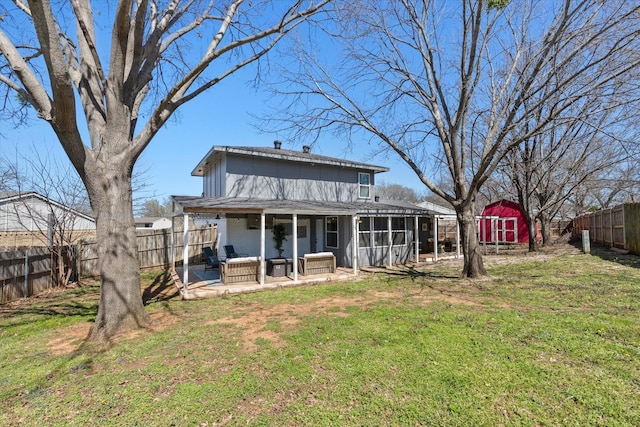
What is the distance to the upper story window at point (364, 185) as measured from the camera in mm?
15180

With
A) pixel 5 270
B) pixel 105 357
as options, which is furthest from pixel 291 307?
pixel 5 270

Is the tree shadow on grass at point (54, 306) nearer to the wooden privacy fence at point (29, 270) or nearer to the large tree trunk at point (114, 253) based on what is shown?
the wooden privacy fence at point (29, 270)

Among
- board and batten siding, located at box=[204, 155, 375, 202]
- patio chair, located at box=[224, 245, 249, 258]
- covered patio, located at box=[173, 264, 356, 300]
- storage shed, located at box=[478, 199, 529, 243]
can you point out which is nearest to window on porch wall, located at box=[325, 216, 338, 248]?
board and batten siding, located at box=[204, 155, 375, 202]

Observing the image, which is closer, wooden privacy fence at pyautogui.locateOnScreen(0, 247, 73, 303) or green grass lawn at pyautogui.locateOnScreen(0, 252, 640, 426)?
green grass lawn at pyautogui.locateOnScreen(0, 252, 640, 426)

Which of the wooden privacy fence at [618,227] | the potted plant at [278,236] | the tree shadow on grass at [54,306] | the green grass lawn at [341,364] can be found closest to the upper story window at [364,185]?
the potted plant at [278,236]

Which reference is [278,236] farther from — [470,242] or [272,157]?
[470,242]

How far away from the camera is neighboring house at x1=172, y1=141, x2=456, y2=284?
1149 cm

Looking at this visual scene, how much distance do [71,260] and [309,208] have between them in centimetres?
832

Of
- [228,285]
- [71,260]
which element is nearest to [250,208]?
[228,285]

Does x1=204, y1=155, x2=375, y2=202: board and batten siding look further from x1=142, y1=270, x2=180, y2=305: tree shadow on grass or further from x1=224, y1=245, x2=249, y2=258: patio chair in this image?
x1=142, y1=270, x2=180, y2=305: tree shadow on grass

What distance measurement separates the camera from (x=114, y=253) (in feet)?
17.5

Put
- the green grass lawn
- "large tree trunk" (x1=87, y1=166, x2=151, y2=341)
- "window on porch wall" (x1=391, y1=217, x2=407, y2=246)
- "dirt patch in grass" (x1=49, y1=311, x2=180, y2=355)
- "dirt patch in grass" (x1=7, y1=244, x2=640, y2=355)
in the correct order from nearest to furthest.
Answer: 1. the green grass lawn
2. "dirt patch in grass" (x1=49, y1=311, x2=180, y2=355)
3. "dirt patch in grass" (x1=7, y1=244, x2=640, y2=355)
4. "large tree trunk" (x1=87, y1=166, x2=151, y2=341)
5. "window on porch wall" (x1=391, y1=217, x2=407, y2=246)

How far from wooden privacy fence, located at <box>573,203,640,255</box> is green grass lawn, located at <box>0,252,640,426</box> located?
761cm

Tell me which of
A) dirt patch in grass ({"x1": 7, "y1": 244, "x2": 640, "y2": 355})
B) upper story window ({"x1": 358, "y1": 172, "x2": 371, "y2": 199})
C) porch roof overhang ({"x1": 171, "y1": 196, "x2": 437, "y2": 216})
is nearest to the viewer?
dirt patch in grass ({"x1": 7, "y1": 244, "x2": 640, "y2": 355})
